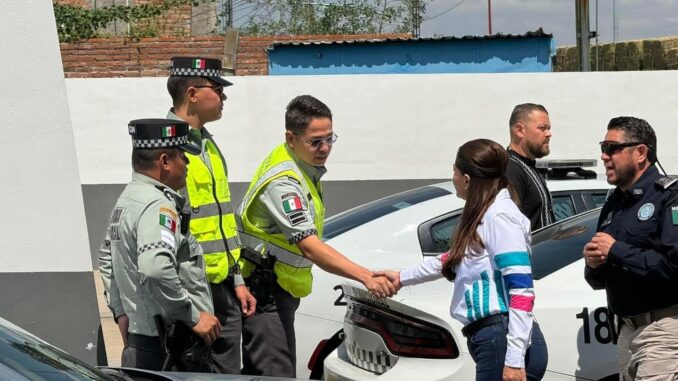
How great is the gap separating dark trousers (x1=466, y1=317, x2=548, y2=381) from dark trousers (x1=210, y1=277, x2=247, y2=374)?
117 cm

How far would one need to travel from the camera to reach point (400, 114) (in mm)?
11555

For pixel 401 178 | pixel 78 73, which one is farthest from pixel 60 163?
pixel 78 73

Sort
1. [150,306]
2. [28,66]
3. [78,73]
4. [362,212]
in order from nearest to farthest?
1. [150,306]
2. [28,66]
3. [362,212]
4. [78,73]

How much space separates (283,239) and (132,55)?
11.3 m

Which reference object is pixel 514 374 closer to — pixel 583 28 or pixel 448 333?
pixel 448 333

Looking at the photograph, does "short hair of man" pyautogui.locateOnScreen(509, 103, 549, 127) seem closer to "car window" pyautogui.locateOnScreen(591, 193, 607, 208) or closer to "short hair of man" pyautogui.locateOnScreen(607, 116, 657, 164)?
"car window" pyautogui.locateOnScreen(591, 193, 607, 208)

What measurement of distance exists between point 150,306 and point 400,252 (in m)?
2.26

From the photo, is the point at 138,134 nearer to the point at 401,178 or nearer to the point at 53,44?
the point at 53,44

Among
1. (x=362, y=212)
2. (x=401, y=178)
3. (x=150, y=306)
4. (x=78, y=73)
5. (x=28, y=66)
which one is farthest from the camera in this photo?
(x=78, y=73)

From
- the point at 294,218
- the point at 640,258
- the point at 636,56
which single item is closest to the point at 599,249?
the point at 640,258

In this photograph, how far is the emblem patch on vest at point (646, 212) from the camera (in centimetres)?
405

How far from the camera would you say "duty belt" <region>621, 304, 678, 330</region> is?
4074 mm

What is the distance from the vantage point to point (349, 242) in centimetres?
612

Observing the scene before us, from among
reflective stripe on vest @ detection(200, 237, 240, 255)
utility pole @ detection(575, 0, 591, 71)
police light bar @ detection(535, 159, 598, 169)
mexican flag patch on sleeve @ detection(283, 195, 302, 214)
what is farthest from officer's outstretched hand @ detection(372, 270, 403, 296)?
utility pole @ detection(575, 0, 591, 71)
